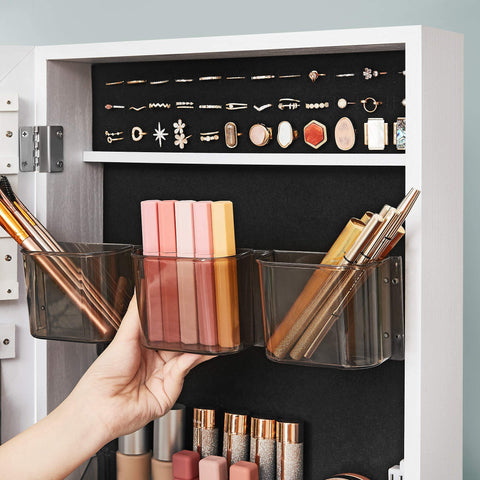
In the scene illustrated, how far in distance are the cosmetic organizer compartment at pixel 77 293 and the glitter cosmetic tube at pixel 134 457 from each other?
0.17 meters

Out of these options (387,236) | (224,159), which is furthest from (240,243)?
(387,236)

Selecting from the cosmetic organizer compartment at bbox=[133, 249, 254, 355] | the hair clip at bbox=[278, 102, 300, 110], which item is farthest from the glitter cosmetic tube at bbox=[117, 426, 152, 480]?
the hair clip at bbox=[278, 102, 300, 110]

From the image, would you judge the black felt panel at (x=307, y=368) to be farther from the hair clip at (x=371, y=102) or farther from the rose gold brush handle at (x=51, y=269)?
the rose gold brush handle at (x=51, y=269)

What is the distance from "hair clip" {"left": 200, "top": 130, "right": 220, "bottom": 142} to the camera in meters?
0.98

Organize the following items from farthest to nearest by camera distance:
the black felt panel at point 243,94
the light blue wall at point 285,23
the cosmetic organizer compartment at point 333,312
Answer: the light blue wall at point 285,23 → the black felt panel at point 243,94 → the cosmetic organizer compartment at point 333,312

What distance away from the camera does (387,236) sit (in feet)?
2.53

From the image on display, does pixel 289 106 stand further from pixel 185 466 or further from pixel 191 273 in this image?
pixel 185 466

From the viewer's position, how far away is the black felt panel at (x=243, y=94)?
89 centimetres

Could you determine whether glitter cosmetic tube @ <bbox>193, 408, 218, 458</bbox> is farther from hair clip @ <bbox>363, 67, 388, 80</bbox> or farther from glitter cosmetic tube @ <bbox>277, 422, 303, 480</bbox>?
hair clip @ <bbox>363, 67, 388, 80</bbox>

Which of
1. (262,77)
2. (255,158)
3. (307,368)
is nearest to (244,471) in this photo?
(307,368)

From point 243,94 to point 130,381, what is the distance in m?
0.37

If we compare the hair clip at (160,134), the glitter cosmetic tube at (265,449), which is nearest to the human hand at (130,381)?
the glitter cosmetic tube at (265,449)

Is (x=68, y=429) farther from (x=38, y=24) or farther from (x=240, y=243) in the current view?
(x=38, y=24)

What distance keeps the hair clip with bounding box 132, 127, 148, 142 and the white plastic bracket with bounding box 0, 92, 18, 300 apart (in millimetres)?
149
